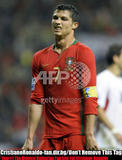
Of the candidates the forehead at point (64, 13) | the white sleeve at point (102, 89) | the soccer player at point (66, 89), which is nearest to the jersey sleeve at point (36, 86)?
the soccer player at point (66, 89)

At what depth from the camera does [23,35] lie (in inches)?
392

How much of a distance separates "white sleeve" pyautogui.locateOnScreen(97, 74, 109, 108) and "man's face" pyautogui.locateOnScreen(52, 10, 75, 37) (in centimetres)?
160

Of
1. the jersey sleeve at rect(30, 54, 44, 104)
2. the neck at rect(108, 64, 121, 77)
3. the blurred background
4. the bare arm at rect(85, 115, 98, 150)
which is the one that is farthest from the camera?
the blurred background

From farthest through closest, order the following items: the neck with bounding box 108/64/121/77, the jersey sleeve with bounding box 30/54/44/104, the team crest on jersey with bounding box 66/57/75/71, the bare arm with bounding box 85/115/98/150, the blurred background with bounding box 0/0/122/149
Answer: the blurred background with bounding box 0/0/122/149 < the neck with bounding box 108/64/121/77 < the jersey sleeve with bounding box 30/54/44/104 < the team crest on jersey with bounding box 66/57/75/71 < the bare arm with bounding box 85/115/98/150

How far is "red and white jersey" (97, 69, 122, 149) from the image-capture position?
5008 millimetres

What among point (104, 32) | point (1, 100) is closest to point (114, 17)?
point (104, 32)

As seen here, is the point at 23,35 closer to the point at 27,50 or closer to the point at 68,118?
the point at 27,50

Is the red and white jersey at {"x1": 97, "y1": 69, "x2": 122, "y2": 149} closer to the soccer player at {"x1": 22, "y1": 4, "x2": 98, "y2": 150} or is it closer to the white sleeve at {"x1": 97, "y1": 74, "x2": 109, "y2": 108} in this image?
the white sleeve at {"x1": 97, "y1": 74, "x2": 109, "y2": 108}

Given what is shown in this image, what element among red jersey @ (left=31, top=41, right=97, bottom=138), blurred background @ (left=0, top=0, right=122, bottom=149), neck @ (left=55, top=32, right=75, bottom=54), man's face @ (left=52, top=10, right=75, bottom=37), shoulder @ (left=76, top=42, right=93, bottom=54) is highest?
blurred background @ (left=0, top=0, right=122, bottom=149)

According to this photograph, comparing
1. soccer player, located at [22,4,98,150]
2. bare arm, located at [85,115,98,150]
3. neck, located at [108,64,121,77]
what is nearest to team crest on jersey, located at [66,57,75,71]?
soccer player, located at [22,4,98,150]

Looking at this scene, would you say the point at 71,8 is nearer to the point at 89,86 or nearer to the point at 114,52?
the point at 89,86

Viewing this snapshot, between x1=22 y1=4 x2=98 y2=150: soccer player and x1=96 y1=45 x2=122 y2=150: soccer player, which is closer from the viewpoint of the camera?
x1=22 y1=4 x2=98 y2=150: soccer player

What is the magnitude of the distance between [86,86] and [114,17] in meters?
7.16

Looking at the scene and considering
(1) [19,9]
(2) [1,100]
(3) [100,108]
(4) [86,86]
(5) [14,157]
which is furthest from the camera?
(1) [19,9]
